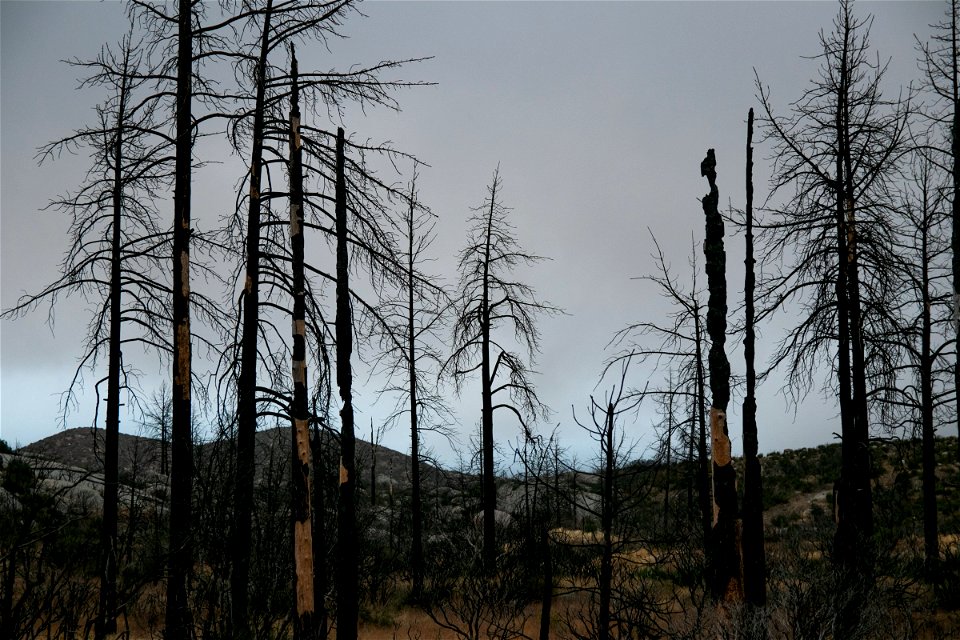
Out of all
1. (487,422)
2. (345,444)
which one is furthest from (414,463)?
(345,444)

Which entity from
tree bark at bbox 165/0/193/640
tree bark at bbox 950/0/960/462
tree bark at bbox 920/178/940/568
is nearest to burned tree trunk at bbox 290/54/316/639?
tree bark at bbox 165/0/193/640

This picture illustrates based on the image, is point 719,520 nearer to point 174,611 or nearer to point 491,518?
point 174,611

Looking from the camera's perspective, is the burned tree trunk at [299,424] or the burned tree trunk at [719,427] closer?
the burned tree trunk at [299,424]

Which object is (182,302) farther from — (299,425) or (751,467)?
(751,467)

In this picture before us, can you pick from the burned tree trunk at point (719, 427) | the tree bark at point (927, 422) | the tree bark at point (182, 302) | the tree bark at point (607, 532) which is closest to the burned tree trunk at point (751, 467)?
the burned tree trunk at point (719, 427)

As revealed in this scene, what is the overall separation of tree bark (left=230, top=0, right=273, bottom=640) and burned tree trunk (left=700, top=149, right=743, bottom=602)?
6.37 metres

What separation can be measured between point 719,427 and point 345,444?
5.54m

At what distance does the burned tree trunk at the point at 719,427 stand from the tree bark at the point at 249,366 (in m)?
6.37

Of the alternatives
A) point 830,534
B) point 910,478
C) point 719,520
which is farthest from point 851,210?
point 910,478

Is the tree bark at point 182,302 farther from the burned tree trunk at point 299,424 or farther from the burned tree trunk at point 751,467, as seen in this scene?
the burned tree trunk at point 751,467

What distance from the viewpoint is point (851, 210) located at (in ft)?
39.4

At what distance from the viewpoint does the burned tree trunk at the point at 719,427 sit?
27.4 ft

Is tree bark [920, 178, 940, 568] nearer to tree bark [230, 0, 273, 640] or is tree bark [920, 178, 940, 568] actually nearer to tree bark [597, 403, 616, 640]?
tree bark [597, 403, 616, 640]

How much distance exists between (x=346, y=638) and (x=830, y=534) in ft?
45.1
